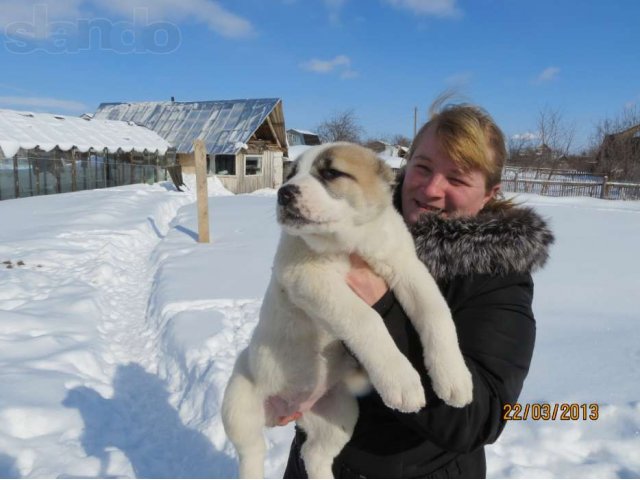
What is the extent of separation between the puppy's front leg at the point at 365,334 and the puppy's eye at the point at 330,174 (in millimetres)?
482

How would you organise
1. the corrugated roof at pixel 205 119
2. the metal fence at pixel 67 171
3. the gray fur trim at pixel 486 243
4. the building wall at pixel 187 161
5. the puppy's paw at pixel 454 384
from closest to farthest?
the puppy's paw at pixel 454 384 → the gray fur trim at pixel 486 243 → the metal fence at pixel 67 171 → the corrugated roof at pixel 205 119 → the building wall at pixel 187 161

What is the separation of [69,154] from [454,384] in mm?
21751

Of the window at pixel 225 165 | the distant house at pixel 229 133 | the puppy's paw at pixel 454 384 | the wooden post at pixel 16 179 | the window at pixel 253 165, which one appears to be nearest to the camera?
the puppy's paw at pixel 454 384

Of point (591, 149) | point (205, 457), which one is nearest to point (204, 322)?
point (205, 457)

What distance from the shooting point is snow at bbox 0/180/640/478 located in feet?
10.6

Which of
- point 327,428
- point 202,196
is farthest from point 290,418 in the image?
point 202,196

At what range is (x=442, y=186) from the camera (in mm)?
2221

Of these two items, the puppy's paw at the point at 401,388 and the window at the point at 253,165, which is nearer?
the puppy's paw at the point at 401,388

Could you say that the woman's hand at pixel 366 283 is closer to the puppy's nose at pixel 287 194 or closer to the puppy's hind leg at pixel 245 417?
the puppy's nose at pixel 287 194

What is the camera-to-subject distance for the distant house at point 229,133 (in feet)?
94.3

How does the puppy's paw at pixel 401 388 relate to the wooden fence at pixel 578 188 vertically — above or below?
below

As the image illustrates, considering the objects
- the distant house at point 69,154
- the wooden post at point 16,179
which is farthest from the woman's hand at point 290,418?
the wooden post at point 16,179

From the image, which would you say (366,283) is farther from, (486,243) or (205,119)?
(205,119)
